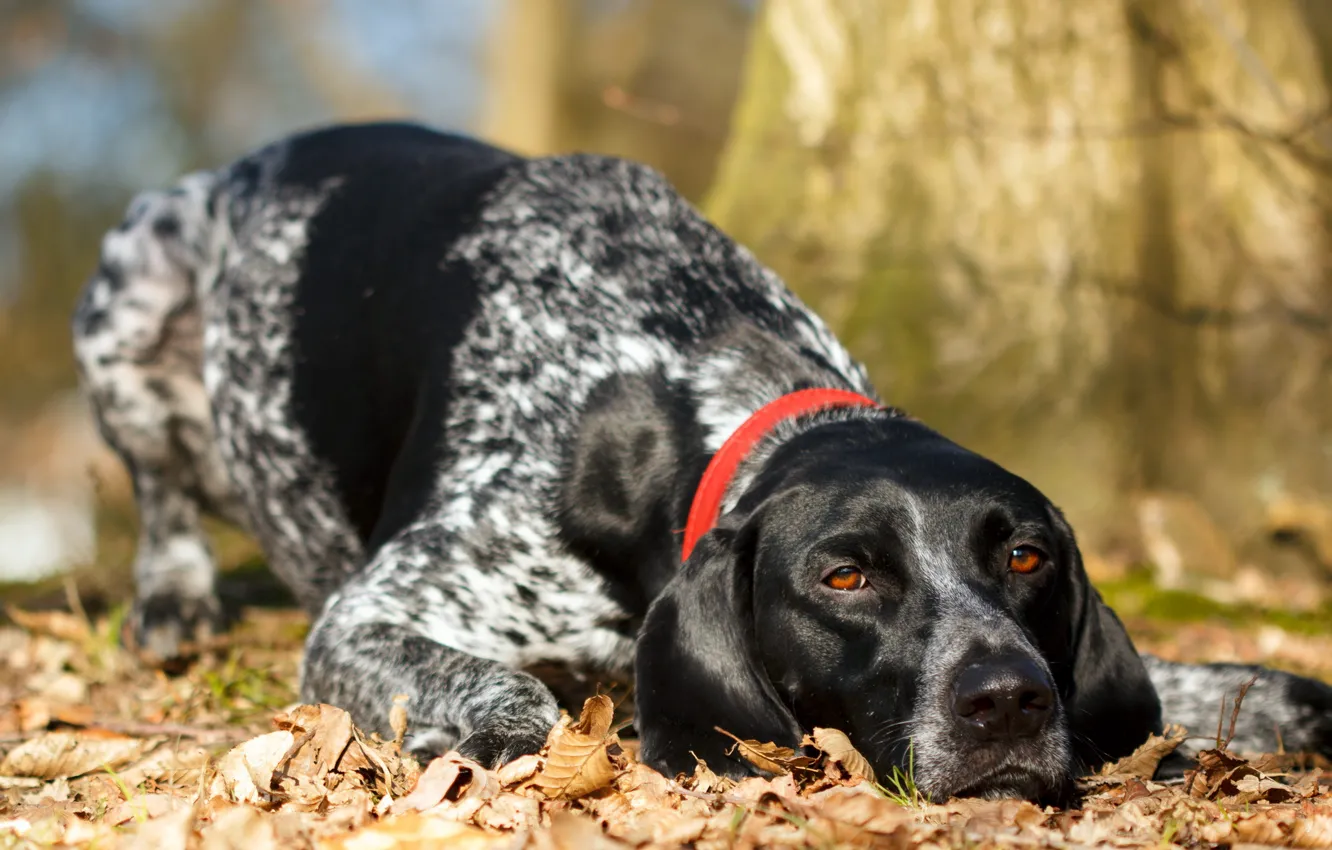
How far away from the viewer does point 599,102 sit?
644 inches

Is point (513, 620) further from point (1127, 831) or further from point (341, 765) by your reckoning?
point (1127, 831)

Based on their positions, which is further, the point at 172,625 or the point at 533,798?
the point at 172,625

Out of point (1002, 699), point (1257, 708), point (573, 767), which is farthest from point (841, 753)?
point (1257, 708)

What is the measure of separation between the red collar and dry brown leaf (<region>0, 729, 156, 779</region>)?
1422 mm

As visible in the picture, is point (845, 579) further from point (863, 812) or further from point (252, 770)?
point (252, 770)

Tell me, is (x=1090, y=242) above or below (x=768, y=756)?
above

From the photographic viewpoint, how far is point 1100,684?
10.5ft

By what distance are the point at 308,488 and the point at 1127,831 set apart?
309 cm

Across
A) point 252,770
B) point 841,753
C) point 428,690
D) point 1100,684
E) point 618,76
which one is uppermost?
point 618,76

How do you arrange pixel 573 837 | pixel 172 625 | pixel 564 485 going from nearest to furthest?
pixel 573 837 → pixel 564 485 → pixel 172 625

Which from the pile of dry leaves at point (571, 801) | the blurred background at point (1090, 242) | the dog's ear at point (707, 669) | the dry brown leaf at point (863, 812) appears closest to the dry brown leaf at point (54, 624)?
the blurred background at point (1090, 242)

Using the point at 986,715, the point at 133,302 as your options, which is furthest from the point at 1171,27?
the point at 986,715

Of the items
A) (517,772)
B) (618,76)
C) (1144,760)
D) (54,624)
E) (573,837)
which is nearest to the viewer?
(573,837)

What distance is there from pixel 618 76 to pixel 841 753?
1534 centimetres
